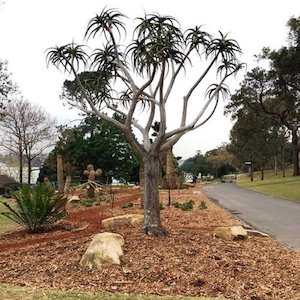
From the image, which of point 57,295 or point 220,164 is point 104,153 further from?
point 220,164

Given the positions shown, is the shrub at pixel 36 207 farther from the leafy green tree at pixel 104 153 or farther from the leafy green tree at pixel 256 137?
the leafy green tree at pixel 256 137

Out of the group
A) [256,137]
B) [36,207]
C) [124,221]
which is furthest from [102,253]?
[256,137]

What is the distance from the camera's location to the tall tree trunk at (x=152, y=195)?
7680mm

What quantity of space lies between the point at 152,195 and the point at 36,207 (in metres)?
4.44

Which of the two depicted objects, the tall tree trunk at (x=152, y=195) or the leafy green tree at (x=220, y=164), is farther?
the leafy green tree at (x=220, y=164)

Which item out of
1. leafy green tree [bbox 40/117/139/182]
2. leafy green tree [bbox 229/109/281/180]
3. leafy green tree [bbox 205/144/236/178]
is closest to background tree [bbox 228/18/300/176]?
leafy green tree [bbox 229/109/281/180]

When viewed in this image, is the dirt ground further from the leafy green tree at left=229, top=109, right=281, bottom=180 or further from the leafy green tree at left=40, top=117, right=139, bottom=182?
the leafy green tree at left=229, top=109, right=281, bottom=180

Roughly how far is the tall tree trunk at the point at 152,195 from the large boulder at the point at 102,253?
135 centimetres

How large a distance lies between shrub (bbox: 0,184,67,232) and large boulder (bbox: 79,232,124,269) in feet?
16.3

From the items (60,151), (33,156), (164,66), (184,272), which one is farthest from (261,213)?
(33,156)

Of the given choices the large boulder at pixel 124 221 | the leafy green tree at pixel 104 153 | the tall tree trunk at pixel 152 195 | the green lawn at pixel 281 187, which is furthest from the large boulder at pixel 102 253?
the leafy green tree at pixel 104 153

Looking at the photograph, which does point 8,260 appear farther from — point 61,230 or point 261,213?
point 261,213

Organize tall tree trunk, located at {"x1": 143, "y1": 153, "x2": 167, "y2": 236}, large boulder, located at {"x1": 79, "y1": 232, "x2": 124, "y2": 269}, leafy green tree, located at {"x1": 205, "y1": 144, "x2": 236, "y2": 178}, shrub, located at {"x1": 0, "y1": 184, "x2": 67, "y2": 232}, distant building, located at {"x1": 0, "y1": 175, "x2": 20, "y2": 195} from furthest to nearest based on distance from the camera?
leafy green tree, located at {"x1": 205, "y1": 144, "x2": 236, "y2": 178}
distant building, located at {"x1": 0, "y1": 175, "x2": 20, "y2": 195}
shrub, located at {"x1": 0, "y1": 184, "x2": 67, "y2": 232}
tall tree trunk, located at {"x1": 143, "y1": 153, "x2": 167, "y2": 236}
large boulder, located at {"x1": 79, "y1": 232, "x2": 124, "y2": 269}

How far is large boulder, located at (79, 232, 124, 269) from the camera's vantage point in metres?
5.80
